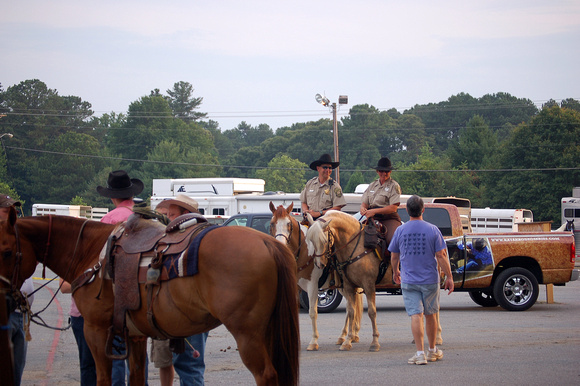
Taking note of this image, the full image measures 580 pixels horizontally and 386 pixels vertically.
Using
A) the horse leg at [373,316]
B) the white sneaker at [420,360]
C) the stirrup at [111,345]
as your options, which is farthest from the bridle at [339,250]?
the stirrup at [111,345]

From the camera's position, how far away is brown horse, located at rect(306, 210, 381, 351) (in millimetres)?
9711

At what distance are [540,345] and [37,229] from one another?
24.3 ft

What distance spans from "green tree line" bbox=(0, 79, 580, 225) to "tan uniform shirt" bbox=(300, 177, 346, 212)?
138 ft

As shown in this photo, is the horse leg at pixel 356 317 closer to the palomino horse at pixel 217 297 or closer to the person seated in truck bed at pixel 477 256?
the person seated in truck bed at pixel 477 256

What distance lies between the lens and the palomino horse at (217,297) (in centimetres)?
470

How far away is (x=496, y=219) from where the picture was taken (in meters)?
34.8

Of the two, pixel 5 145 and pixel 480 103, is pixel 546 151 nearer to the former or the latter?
pixel 480 103

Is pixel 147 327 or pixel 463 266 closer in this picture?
pixel 147 327

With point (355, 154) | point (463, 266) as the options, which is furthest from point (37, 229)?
point (355, 154)

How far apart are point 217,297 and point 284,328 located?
0.57 m

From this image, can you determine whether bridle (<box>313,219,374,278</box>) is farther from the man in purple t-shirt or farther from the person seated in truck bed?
the person seated in truck bed

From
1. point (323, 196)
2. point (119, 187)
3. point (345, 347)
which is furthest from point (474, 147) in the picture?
point (119, 187)

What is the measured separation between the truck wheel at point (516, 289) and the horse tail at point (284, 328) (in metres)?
9.77

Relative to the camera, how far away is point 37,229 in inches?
214
